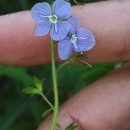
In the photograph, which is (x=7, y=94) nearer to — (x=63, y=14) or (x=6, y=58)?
(x=6, y=58)

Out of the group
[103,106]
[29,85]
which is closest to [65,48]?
[103,106]

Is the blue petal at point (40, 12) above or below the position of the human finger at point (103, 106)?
above

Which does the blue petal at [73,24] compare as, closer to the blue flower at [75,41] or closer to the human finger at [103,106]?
the blue flower at [75,41]

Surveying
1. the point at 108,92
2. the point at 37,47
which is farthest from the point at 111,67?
→ the point at 37,47

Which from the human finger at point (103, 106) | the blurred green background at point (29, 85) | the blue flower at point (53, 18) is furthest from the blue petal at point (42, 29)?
the blurred green background at point (29, 85)

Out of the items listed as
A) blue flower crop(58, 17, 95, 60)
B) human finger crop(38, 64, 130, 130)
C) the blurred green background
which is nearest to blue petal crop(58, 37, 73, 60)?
blue flower crop(58, 17, 95, 60)

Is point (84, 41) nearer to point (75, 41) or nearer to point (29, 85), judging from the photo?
point (75, 41)

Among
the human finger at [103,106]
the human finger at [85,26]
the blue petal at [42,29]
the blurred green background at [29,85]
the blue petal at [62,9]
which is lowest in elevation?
the blurred green background at [29,85]
